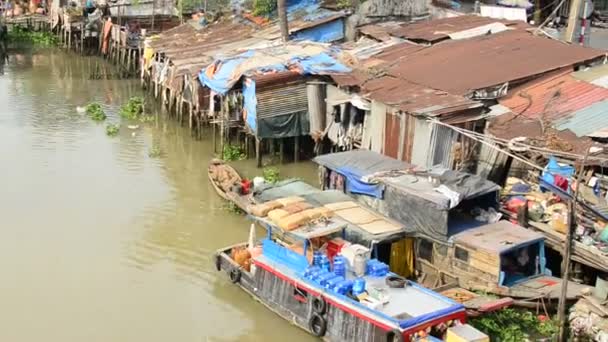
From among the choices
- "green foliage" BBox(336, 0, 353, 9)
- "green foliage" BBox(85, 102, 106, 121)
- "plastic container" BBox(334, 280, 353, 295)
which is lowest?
"plastic container" BBox(334, 280, 353, 295)

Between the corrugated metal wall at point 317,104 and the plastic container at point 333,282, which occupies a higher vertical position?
the corrugated metal wall at point 317,104

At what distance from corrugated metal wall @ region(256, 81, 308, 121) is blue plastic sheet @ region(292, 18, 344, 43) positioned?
6091mm

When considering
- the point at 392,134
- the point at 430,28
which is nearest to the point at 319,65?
the point at 392,134

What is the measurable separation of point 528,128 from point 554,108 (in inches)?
39.9

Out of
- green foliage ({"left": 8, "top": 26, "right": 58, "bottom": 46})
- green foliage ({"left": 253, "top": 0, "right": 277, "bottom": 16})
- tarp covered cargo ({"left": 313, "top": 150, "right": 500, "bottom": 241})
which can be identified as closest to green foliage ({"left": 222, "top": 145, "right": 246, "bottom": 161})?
tarp covered cargo ({"left": 313, "top": 150, "right": 500, "bottom": 241})

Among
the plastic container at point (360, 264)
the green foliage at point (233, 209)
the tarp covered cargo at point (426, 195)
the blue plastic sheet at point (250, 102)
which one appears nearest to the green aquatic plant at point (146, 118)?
the blue plastic sheet at point (250, 102)

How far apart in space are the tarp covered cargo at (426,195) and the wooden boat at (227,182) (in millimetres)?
3125

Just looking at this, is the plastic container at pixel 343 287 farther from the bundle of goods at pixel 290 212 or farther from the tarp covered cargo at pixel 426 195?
the tarp covered cargo at pixel 426 195

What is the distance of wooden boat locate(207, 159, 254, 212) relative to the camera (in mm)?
18359

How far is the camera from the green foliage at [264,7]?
1187 inches

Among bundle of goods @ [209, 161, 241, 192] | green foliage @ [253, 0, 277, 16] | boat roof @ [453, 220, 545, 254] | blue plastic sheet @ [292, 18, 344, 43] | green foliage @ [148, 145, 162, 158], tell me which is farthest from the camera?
green foliage @ [253, 0, 277, 16]

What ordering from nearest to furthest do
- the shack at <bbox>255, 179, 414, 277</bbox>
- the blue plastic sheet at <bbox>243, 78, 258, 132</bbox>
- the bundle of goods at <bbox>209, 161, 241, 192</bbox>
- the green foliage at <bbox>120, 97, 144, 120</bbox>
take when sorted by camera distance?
the shack at <bbox>255, 179, 414, 277</bbox> → the bundle of goods at <bbox>209, 161, 241, 192</bbox> → the blue plastic sheet at <bbox>243, 78, 258, 132</bbox> → the green foliage at <bbox>120, 97, 144, 120</bbox>

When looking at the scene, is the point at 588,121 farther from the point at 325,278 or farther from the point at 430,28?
the point at 430,28

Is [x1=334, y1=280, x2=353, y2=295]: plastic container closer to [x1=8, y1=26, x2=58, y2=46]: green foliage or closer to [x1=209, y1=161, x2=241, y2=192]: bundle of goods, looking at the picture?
[x1=209, y1=161, x2=241, y2=192]: bundle of goods
